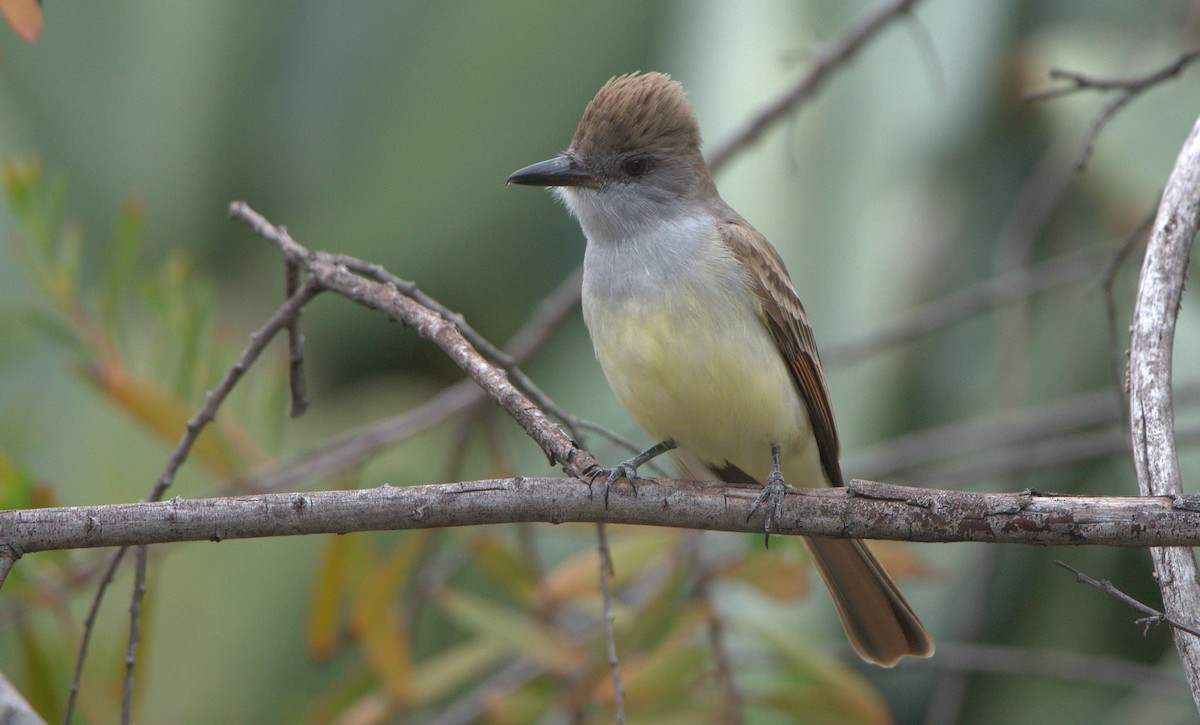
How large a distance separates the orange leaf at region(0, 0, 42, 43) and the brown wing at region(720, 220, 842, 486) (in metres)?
1.49

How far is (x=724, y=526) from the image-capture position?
1.84m

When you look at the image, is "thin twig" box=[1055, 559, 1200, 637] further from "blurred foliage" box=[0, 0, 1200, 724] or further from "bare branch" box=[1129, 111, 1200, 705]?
"blurred foliage" box=[0, 0, 1200, 724]

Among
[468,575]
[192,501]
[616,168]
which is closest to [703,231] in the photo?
[616,168]

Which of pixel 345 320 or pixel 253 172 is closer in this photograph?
pixel 345 320

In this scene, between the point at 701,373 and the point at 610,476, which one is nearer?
the point at 610,476

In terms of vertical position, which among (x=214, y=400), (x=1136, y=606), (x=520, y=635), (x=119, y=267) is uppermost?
(x=119, y=267)

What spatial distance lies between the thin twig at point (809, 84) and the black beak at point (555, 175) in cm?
49

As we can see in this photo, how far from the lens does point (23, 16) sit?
5.15ft

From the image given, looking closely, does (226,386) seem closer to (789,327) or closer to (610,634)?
(610,634)

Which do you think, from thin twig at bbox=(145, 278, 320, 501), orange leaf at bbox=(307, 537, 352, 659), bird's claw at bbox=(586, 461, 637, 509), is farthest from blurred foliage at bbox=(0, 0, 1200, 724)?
bird's claw at bbox=(586, 461, 637, 509)

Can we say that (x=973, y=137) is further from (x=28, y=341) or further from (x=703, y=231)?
(x=28, y=341)

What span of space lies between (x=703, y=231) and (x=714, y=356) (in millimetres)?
396

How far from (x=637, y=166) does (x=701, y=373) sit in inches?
25.2

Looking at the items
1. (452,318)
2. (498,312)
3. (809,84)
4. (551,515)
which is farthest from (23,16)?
(498,312)
